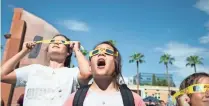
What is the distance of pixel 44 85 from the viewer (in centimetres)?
297

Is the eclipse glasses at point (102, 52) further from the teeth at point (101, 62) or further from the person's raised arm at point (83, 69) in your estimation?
the person's raised arm at point (83, 69)

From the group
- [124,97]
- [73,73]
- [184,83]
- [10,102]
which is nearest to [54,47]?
[73,73]

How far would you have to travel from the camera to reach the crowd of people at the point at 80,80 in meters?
2.54

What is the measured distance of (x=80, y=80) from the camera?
3.07 m

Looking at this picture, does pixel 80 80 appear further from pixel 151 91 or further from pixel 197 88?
pixel 151 91

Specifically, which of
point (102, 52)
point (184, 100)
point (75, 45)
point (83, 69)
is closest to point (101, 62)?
point (102, 52)

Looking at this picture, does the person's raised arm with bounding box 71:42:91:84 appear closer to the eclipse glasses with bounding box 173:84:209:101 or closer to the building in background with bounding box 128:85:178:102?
the eclipse glasses with bounding box 173:84:209:101

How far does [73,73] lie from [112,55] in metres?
0.61

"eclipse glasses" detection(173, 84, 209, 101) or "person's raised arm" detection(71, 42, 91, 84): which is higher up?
"person's raised arm" detection(71, 42, 91, 84)

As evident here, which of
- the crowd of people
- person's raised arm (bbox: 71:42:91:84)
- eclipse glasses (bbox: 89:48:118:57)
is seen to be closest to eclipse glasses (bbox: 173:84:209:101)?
the crowd of people

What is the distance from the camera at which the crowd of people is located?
254cm

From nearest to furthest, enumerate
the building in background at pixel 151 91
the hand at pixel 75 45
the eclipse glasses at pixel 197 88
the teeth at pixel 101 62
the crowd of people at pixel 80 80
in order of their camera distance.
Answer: the crowd of people at pixel 80 80, the teeth at pixel 101 62, the eclipse glasses at pixel 197 88, the hand at pixel 75 45, the building in background at pixel 151 91

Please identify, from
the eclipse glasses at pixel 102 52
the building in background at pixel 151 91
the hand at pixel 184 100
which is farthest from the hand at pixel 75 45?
the building in background at pixel 151 91

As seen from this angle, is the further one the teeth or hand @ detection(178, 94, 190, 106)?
hand @ detection(178, 94, 190, 106)
